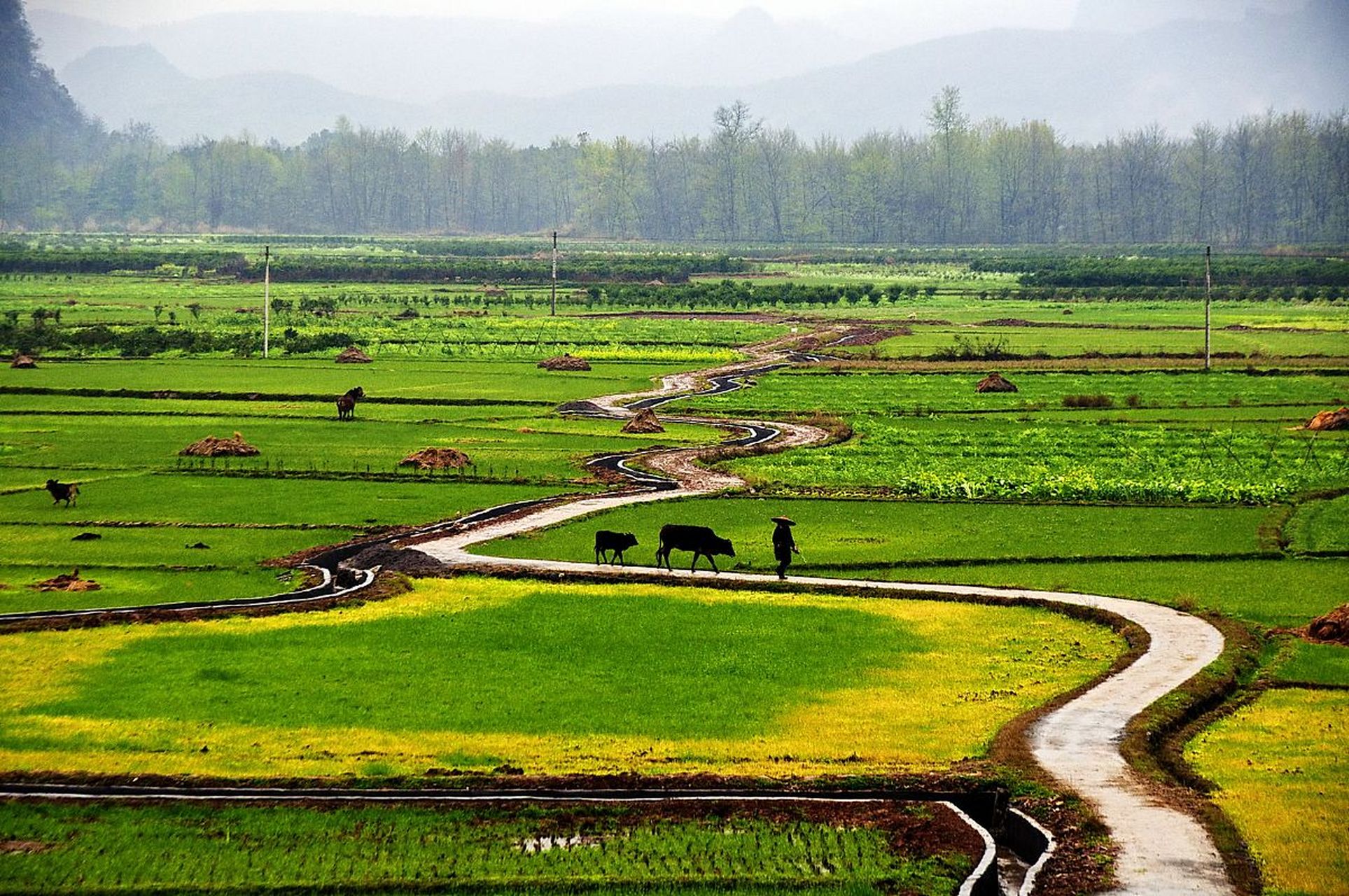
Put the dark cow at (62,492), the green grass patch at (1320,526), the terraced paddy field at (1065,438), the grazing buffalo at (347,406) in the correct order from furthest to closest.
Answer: the grazing buffalo at (347,406), the terraced paddy field at (1065,438), the dark cow at (62,492), the green grass patch at (1320,526)

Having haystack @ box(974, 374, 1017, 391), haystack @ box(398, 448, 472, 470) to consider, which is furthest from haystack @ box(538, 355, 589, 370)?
haystack @ box(398, 448, 472, 470)

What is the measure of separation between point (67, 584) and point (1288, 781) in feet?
82.8

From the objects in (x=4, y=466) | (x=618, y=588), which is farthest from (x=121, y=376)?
(x=618, y=588)

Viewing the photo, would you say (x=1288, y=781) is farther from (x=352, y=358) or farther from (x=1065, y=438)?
(x=352, y=358)

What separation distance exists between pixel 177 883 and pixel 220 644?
11.2m

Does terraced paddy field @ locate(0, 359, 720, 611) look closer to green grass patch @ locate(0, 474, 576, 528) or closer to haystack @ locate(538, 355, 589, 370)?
green grass patch @ locate(0, 474, 576, 528)

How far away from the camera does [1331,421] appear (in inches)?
2398

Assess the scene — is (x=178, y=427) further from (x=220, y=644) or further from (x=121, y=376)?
(x=220, y=644)

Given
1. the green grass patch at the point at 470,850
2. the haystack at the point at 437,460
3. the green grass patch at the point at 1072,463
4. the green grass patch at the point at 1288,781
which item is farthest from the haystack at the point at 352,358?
the green grass patch at the point at 470,850

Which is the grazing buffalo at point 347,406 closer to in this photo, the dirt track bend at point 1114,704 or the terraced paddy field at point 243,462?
the terraced paddy field at point 243,462

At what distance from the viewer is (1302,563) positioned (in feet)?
125

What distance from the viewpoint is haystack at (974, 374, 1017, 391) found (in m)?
76.4

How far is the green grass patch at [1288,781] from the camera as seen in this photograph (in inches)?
737

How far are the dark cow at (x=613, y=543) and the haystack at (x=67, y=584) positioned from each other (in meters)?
11.2
